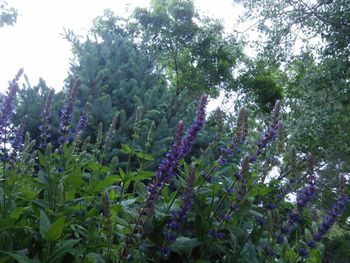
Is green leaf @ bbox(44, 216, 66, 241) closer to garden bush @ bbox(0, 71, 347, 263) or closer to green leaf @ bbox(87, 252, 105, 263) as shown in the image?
garden bush @ bbox(0, 71, 347, 263)

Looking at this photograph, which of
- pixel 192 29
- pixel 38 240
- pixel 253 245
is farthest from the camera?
pixel 192 29

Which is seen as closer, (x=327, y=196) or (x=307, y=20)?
(x=307, y=20)

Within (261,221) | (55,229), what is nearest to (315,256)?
(261,221)

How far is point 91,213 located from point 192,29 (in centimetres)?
1363

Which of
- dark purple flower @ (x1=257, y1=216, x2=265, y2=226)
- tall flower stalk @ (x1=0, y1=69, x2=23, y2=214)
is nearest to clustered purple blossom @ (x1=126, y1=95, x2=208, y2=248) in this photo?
dark purple flower @ (x1=257, y1=216, x2=265, y2=226)

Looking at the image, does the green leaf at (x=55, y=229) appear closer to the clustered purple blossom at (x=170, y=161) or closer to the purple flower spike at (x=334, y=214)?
the clustered purple blossom at (x=170, y=161)

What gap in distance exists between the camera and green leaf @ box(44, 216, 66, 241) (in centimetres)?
164

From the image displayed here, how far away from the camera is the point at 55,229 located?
5.42 ft

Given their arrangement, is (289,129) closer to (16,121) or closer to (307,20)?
(307,20)

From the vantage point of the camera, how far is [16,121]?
529 centimetres

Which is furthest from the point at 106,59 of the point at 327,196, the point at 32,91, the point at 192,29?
the point at 327,196

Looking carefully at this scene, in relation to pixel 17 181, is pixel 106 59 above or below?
above

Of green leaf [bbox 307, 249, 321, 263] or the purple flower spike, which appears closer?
the purple flower spike

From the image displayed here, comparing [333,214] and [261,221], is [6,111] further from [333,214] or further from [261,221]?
[333,214]
